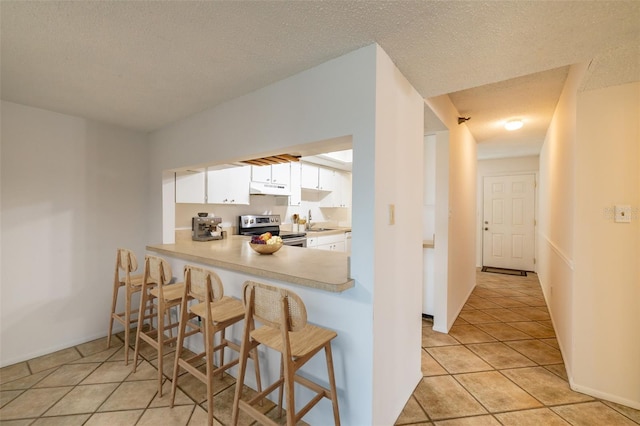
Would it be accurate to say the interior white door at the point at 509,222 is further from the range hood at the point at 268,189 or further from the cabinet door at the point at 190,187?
the cabinet door at the point at 190,187

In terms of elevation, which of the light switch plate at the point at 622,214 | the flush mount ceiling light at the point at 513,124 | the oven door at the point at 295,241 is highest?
the flush mount ceiling light at the point at 513,124

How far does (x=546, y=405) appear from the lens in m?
1.90

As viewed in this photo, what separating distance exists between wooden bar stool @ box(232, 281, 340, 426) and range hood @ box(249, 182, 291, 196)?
2.60 meters

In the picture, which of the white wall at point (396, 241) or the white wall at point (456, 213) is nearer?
the white wall at point (396, 241)

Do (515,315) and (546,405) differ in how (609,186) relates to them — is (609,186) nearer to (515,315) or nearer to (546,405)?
(546,405)

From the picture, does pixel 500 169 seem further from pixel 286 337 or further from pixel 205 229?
pixel 286 337

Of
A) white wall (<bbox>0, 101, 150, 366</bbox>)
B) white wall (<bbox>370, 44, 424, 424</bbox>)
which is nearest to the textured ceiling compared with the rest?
white wall (<bbox>370, 44, 424, 424</bbox>)

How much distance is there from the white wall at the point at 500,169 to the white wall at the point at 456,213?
88.4 inches

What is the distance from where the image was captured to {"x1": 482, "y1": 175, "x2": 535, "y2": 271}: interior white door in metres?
5.78

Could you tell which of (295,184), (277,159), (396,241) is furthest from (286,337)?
(295,184)

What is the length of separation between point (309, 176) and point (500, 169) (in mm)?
4339

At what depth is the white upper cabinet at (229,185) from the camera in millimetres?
3456

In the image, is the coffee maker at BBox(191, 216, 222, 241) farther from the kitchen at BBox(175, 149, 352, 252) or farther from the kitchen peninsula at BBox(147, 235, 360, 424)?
the kitchen peninsula at BBox(147, 235, 360, 424)

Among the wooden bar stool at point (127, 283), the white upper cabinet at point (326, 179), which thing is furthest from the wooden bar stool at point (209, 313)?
the white upper cabinet at point (326, 179)
